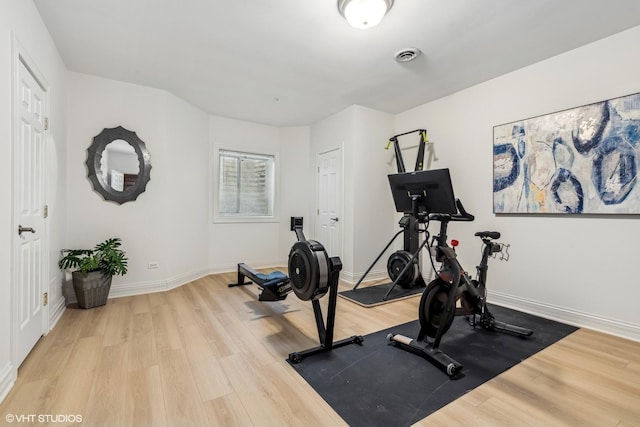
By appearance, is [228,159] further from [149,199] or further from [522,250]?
[522,250]

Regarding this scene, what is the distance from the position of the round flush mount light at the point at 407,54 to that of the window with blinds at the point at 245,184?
3.21 meters

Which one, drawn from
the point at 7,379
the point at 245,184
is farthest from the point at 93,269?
the point at 245,184

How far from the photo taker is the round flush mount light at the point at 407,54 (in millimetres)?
2881

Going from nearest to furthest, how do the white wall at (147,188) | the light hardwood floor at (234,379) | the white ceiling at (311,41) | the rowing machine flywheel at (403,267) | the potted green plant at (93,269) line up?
the light hardwood floor at (234,379) < the white ceiling at (311,41) < the potted green plant at (93,269) < the white wall at (147,188) < the rowing machine flywheel at (403,267)

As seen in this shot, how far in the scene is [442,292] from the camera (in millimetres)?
2295

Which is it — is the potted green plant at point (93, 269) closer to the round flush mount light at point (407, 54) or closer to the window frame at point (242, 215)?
the window frame at point (242, 215)

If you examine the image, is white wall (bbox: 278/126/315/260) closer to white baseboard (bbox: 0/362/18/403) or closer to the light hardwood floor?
the light hardwood floor

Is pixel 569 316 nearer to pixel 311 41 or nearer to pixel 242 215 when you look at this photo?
pixel 311 41

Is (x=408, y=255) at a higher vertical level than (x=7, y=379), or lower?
higher

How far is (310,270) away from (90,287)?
2623 millimetres

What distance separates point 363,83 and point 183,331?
3.44m

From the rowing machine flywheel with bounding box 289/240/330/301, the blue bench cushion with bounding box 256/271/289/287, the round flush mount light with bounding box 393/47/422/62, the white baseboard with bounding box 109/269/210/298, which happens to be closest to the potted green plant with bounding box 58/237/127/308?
the white baseboard with bounding box 109/269/210/298

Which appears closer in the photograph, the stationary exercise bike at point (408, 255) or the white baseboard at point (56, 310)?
the white baseboard at point (56, 310)

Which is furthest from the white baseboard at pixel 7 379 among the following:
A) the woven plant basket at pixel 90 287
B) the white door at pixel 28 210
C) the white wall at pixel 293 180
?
the white wall at pixel 293 180
